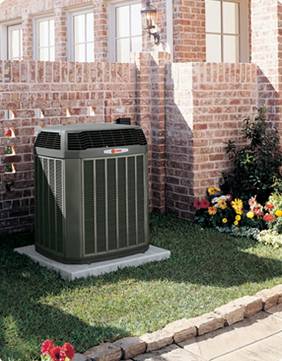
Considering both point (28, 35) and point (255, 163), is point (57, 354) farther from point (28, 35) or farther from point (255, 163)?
point (28, 35)

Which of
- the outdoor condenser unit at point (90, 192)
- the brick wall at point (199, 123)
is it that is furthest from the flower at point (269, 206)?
the outdoor condenser unit at point (90, 192)

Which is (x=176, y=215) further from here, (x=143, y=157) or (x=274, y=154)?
(x=143, y=157)

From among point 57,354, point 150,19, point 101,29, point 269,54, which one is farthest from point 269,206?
point 101,29

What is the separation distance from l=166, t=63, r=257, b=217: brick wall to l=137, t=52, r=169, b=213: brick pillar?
8cm

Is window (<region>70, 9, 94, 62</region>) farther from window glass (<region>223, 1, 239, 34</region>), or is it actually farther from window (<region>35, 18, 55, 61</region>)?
window glass (<region>223, 1, 239, 34</region>)

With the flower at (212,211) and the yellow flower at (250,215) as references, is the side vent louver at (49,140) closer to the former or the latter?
the flower at (212,211)

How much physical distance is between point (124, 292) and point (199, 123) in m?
2.64

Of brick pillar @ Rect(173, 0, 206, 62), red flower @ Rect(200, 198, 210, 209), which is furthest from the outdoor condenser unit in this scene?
brick pillar @ Rect(173, 0, 206, 62)

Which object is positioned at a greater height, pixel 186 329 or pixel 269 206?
pixel 269 206

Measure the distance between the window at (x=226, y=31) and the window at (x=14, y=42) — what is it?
170 inches

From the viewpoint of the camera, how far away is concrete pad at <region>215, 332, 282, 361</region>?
150 inches

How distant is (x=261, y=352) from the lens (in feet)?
12.8

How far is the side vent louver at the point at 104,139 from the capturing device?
5.05 m

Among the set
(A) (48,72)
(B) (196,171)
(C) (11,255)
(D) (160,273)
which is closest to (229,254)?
(D) (160,273)
